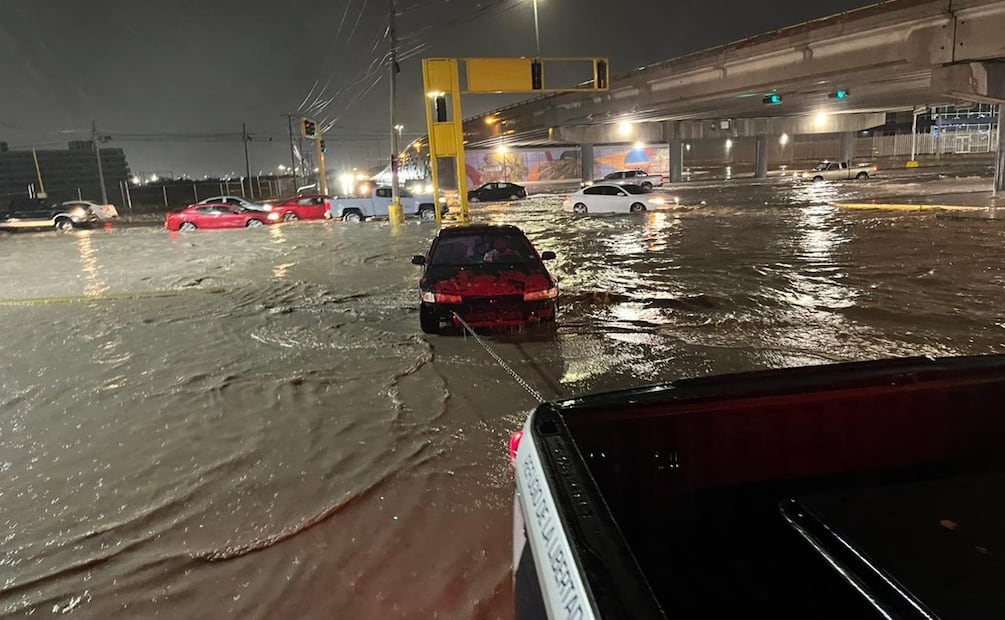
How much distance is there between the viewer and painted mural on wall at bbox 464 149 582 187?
7362cm

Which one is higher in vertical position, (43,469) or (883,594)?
(883,594)

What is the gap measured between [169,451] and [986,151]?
303 ft

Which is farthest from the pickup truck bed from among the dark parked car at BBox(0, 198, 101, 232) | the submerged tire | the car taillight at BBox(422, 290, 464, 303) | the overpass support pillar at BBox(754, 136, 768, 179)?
the overpass support pillar at BBox(754, 136, 768, 179)

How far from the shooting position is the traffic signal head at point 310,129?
134 ft

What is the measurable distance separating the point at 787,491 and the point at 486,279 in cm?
624

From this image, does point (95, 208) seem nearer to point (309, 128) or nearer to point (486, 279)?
point (309, 128)

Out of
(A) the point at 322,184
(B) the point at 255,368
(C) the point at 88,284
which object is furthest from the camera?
(A) the point at 322,184

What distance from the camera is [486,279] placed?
27.5 ft

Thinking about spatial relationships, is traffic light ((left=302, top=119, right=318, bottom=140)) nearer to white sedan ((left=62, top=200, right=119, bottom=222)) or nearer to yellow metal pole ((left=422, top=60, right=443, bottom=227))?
white sedan ((left=62, top=200, right=119, bottom=222))

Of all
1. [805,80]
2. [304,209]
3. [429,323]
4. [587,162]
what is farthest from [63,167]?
[429,323]

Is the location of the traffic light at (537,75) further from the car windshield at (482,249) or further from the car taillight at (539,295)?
the car taillight at (539,295)

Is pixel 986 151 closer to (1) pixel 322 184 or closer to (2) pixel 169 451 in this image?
(1) pixel 322 184

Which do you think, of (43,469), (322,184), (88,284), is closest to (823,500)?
(43,469)

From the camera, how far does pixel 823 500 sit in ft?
7.15
